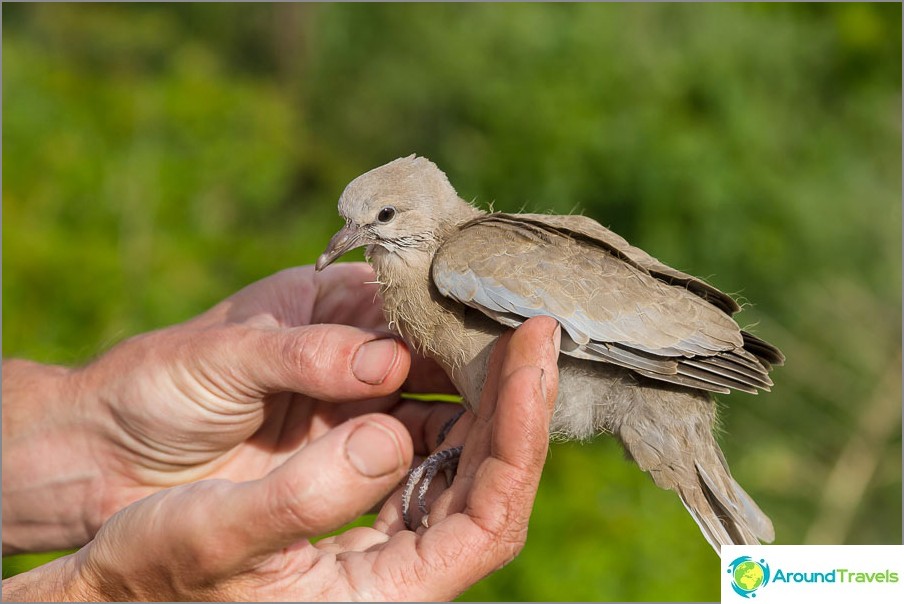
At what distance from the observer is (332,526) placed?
89.6 inches

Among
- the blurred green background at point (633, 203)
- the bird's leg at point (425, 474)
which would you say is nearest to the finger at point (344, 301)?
the bird's leg at point (425, 474)

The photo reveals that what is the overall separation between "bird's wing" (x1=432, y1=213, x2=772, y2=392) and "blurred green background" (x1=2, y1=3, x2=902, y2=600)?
2849 mm

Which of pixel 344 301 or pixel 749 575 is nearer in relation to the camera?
pixel 749 575

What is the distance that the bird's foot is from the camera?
3107 millimetres

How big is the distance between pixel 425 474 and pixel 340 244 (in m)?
0.97

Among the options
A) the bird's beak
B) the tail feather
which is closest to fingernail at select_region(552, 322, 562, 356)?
the tail feather

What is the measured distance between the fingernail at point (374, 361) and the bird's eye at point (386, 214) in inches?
18.9

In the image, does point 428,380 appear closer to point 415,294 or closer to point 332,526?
point 415,294

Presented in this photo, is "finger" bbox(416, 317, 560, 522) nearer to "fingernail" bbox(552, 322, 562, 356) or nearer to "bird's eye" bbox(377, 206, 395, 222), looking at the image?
"fingernail" bbox(552, 322, 562, 356)

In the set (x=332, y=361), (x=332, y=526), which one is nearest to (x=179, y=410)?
(x=332, y=361)

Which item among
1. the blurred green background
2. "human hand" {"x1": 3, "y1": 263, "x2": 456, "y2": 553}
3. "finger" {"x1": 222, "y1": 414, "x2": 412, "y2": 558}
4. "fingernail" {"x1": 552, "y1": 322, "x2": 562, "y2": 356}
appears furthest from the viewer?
the blurred green background

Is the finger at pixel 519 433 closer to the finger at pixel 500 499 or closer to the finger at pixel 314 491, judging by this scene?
the finger at pixel 500 499

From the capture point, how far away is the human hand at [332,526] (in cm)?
224

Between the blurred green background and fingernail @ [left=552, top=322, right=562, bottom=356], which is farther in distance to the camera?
the blurred green background
